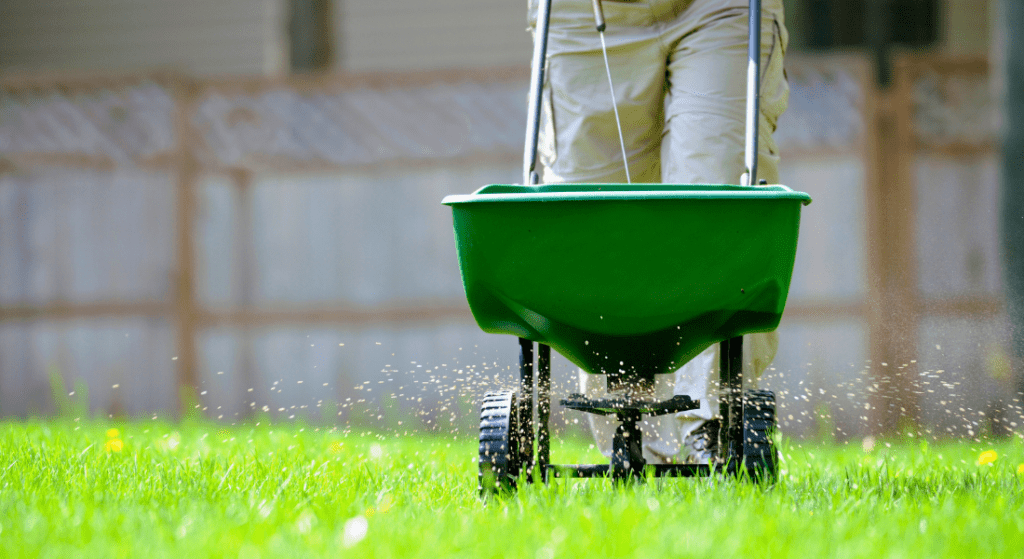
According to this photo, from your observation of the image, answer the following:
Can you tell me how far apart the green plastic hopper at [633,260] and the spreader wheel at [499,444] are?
0.18 metres

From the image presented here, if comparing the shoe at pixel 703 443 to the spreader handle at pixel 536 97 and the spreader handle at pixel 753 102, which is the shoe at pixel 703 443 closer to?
the spreader handle at pixel 753 102

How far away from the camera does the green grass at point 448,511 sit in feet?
4.80

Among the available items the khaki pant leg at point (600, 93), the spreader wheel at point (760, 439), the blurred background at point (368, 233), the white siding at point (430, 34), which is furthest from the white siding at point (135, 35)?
the spreader wheel at point (760, 439)

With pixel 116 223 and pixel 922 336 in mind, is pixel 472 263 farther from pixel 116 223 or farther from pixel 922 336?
pixel 116 223

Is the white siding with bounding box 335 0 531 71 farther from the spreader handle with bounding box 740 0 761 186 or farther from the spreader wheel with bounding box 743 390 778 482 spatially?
the spreader wheel with bounding box 743 390 778 482

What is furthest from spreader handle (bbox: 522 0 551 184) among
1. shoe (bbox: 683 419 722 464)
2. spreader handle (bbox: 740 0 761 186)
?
shoe (bbox: 683 419 722 464)

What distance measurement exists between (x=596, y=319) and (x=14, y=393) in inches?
192

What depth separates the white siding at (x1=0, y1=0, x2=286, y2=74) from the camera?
314 inches

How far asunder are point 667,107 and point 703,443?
2.67ft

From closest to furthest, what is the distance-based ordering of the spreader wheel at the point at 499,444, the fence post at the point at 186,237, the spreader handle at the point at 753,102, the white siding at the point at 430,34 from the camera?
the spreader wheel at the point at 499,444
the spreader handle at the point at 753,102
the fence post at the point at 186,237
the white siding at the point at 430,34

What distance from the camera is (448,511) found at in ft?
5.89

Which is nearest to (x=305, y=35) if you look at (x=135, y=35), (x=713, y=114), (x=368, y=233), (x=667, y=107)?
(x=368, y=233)

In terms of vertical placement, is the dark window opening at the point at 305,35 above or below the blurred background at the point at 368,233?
above

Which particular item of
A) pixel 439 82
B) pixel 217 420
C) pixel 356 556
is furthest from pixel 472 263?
pixel 217 420
